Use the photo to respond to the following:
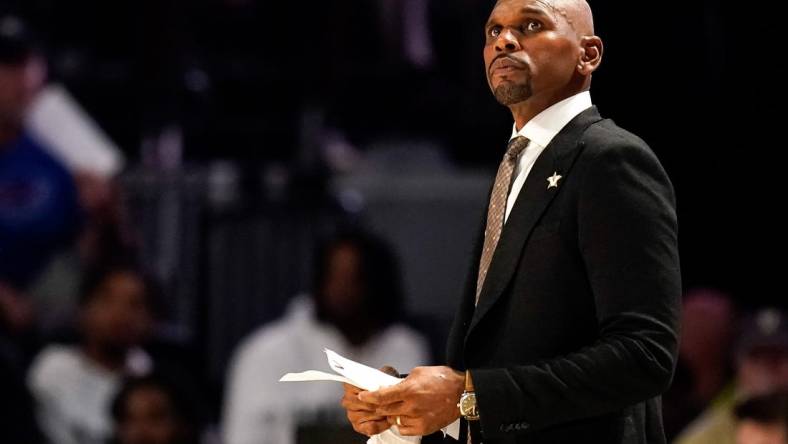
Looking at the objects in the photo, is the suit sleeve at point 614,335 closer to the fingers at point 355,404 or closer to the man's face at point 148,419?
the fingers at point 355,404

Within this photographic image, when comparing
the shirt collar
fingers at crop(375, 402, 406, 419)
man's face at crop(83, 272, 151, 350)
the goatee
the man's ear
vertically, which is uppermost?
the man's ear

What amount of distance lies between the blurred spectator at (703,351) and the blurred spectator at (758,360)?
0.08 metres

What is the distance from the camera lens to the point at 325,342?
5219 millimetres

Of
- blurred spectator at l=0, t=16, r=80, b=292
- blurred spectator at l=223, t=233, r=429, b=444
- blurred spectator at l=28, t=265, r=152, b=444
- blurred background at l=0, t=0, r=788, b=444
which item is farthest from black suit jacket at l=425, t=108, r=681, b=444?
blurred spectator at l=0, t=16, r=80, b=292

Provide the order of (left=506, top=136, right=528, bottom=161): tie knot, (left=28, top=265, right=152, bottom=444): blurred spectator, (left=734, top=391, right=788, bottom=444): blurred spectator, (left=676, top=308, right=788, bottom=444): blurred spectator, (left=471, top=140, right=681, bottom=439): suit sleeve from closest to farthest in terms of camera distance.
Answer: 1. (left=471, top=140, right=681, bottom=439): suit sleeve
2. (left=506, top=136, right=528, bottom=161): tie knot
3. (left=734, top=391, right=788, bottom=444): blurred spectator
4. (left=676, top=308, right=788, bottom=444): blurred spectator
5. (left=28, top=265, right=152, bottom=444): blurred spectator

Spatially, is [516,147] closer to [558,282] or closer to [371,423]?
[558,282]

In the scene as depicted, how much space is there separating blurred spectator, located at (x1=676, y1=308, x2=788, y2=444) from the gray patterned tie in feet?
9.31

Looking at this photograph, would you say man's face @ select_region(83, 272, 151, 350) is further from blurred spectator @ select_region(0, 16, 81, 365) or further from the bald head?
the bald head

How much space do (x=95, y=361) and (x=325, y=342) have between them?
923mm

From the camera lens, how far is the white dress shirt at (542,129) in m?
2.15

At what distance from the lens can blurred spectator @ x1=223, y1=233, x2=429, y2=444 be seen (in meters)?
5.18

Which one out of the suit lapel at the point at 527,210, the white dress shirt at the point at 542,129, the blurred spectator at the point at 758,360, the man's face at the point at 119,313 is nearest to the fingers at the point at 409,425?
the suit lapel at the point at 527,210

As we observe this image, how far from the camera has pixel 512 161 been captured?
2.20 meters

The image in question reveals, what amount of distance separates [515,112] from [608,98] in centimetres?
250
